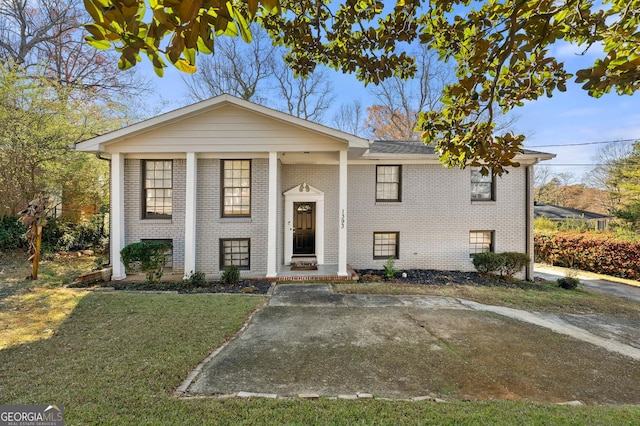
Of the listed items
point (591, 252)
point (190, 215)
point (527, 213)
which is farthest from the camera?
point (591, 252)

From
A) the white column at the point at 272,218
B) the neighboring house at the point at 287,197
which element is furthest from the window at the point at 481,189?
the white column at the point at 272,218

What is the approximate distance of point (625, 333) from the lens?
5.20 metres

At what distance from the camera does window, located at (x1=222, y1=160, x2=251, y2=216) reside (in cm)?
897

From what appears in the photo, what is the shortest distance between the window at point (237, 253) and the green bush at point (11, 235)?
8.11 meters

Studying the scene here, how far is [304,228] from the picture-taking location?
1014 centimetres

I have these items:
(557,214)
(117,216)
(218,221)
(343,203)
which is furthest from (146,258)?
(557,214)

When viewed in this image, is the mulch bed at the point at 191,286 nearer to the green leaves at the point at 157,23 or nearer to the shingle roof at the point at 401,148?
the shingle roof at the point at 401,148

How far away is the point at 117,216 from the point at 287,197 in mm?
5096

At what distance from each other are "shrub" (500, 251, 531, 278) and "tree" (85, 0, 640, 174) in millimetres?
7329

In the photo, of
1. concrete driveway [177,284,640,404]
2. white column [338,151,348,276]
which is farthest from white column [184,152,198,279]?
white column [338,151,348,276]

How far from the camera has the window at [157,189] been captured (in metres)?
8.91

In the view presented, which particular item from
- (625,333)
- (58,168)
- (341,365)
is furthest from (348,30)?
(58,168)

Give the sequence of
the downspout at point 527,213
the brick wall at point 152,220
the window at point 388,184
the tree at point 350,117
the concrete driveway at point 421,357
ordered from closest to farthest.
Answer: the concrete driveway at point 421,357, the brick wall at point 152,220, the downspout at point 527,213, the window at point 388,184, the tree at point 350,117

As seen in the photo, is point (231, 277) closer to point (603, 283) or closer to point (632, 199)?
point (603, 283)
